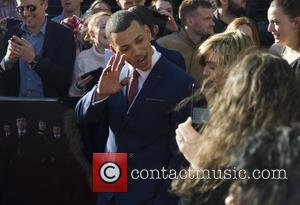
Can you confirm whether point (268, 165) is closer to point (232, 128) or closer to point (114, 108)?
point (232, 128)

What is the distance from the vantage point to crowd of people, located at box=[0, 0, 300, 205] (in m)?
2.83

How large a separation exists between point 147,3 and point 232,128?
5808mm

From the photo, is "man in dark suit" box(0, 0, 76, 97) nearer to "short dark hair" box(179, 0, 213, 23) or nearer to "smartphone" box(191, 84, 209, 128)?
"short dark hair" box(179, 0, 213, 23)

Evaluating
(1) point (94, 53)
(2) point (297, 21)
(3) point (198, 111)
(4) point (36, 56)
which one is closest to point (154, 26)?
(1) point (94, 53)

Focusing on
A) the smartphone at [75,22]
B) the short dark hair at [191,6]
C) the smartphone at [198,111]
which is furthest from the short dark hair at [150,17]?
the smartphone at [198,111]

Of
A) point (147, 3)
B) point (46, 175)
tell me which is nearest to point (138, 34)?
point (46, 175)

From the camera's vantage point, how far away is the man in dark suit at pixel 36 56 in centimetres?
569

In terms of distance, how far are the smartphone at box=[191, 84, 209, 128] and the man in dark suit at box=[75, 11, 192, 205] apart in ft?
0.51

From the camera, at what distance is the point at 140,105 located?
4270mm

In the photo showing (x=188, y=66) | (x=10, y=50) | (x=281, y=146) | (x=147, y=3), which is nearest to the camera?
(x=281, y=146)

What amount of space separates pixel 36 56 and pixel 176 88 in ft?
5.95

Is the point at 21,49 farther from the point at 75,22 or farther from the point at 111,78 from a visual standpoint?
the point at 111,78

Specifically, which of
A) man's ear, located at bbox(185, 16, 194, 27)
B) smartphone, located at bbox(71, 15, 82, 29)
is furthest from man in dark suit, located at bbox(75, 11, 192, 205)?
smartphone, located at bbox(71, 15, 82, 29)

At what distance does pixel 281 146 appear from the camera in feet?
7.12
